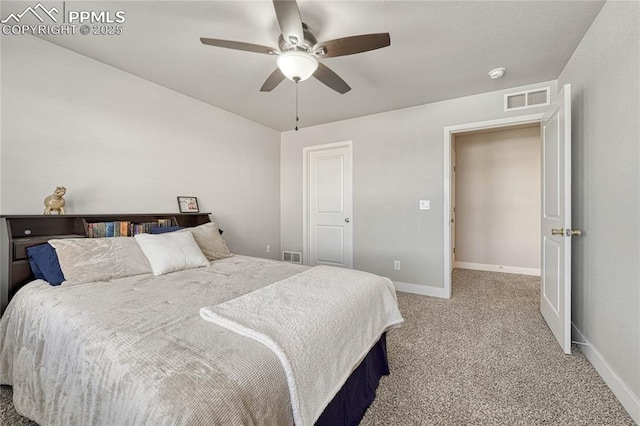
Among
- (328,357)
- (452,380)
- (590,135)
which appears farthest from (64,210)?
(590,135)

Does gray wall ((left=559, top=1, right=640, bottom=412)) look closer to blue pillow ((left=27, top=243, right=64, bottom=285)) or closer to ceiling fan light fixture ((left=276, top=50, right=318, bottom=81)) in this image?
ceiling fan light fixture ((left=276, top=50, right=318, bottom=81))

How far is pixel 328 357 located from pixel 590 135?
2.44 m

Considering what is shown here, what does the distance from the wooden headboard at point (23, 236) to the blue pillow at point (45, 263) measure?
2.1 inches

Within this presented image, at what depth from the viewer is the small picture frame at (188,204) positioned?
313 centimetres

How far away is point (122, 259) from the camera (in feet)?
6.51

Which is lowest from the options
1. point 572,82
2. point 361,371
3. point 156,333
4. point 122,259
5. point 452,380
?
point 452,380

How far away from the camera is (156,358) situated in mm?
902

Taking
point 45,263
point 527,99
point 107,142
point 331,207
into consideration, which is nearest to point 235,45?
point 107,142

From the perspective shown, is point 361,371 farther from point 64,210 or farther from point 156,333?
point 64,210

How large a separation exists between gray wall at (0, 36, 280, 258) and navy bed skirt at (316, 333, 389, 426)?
8.32 feet

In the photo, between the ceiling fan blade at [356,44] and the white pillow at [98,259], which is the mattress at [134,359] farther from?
the ceiling fan blade at [356,44]

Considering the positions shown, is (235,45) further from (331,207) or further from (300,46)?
(331,207)

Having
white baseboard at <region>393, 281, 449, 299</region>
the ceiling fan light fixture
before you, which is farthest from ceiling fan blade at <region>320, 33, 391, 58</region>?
white baseboard at <region>393, 281, 449, 299</region>

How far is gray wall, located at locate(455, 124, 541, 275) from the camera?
178 inches
